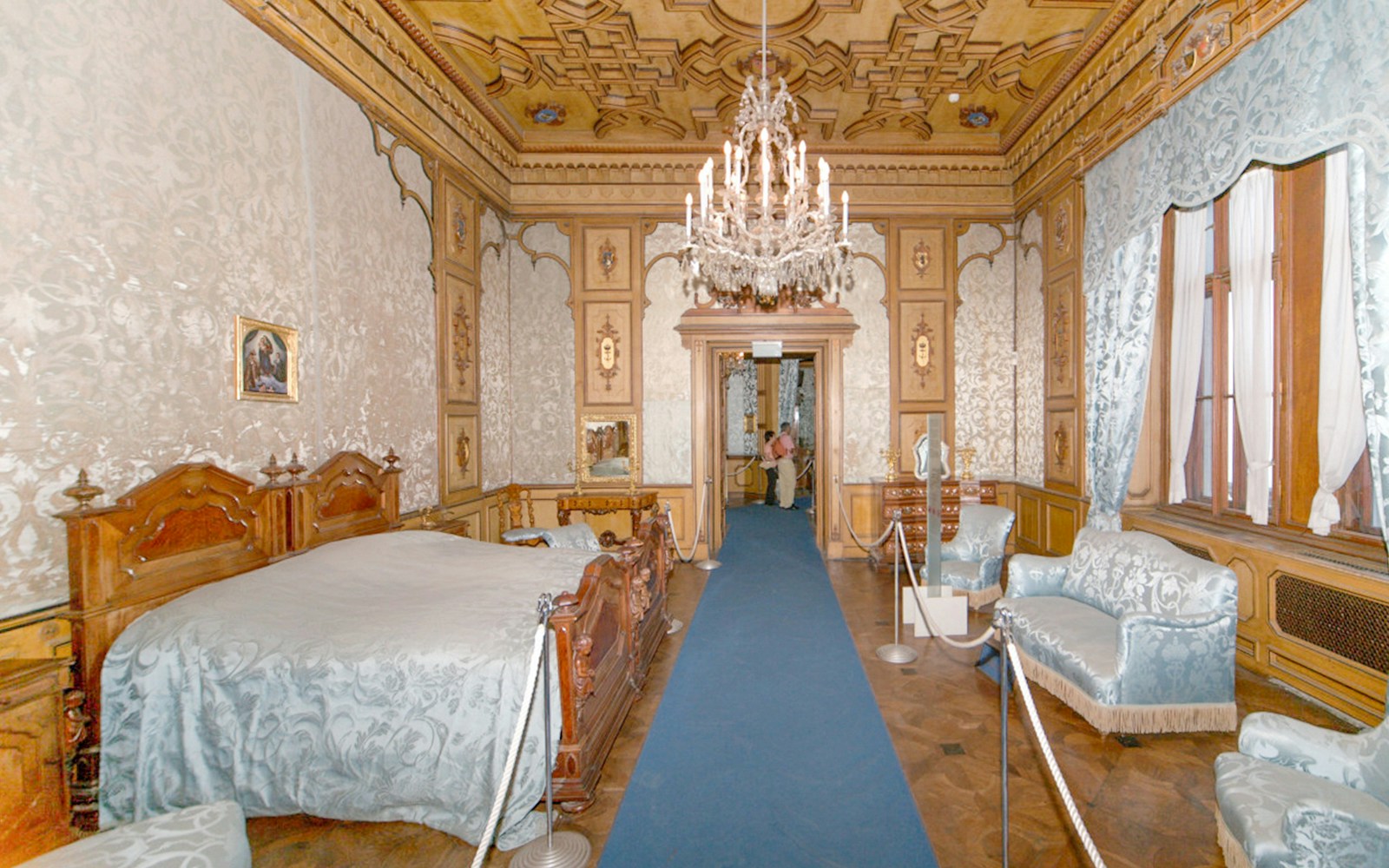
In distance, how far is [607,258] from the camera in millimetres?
8031

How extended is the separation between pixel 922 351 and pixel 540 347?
4.81m

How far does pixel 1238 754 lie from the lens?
2488 mm

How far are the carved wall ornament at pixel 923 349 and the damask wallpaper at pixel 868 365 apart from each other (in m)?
0.35

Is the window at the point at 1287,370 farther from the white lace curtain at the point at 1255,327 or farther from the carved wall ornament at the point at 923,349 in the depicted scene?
the carved wall ornament at the point at 923,349

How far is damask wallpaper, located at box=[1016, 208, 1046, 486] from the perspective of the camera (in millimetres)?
7227

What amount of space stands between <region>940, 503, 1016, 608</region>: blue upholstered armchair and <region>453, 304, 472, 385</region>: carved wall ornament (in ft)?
16.5

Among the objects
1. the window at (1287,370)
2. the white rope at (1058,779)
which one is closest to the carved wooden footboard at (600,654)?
the white rope at (1058,779)

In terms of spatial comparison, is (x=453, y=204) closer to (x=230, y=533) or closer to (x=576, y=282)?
(x=576, y=282)

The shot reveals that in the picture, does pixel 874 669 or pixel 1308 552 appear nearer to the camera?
pixel 1308 552

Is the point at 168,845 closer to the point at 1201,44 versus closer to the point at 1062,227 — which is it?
the point at 1201,44

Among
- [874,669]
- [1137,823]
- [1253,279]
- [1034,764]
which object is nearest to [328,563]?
[874,669]

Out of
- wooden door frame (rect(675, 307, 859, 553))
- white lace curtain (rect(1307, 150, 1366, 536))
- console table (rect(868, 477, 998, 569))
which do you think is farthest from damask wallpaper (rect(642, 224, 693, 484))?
white lace curtain (rect(1307, 150, 1366, 536))

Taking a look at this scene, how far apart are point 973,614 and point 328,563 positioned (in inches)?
201

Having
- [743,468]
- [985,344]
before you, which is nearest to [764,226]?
[985,344]
